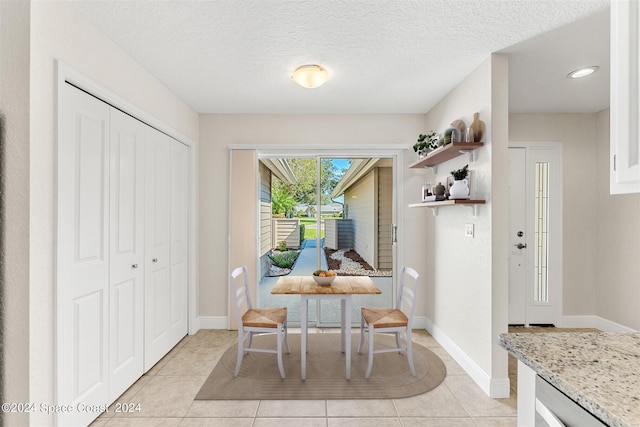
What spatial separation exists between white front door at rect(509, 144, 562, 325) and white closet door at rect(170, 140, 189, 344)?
380 centimetres

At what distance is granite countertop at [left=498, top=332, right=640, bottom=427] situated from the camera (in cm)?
68

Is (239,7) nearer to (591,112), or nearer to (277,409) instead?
(277,409)

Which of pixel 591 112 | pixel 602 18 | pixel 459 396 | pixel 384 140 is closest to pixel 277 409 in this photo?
pixel 459 396

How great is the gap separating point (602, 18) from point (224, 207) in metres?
3.59

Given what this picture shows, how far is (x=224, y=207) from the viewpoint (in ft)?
12.1

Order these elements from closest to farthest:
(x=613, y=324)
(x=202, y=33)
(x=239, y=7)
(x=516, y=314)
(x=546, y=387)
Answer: (x=546, y=387) < (x=239, y=7) < (x=202, y=33) < (x=613, y=324) < (x=516, y=314)

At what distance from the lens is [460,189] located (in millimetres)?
2506

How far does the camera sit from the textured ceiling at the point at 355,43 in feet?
6.02

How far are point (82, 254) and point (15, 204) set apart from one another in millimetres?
475

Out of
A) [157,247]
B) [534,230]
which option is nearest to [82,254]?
[157,247]

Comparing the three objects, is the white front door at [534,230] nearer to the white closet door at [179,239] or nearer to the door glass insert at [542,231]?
the door glass insert at [542,231]

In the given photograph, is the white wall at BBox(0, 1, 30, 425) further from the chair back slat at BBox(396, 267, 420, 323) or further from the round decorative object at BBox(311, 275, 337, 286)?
the chair back slat at BBox(396, 267, 420, 323)

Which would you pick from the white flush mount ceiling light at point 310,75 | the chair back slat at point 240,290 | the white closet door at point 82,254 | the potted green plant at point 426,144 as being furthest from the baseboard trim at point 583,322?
the white closet door at point 82,254

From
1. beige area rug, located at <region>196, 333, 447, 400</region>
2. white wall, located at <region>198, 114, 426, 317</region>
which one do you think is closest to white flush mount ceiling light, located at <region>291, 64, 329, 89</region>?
white wall, located at <region>198, 114, 426, 317</region>
